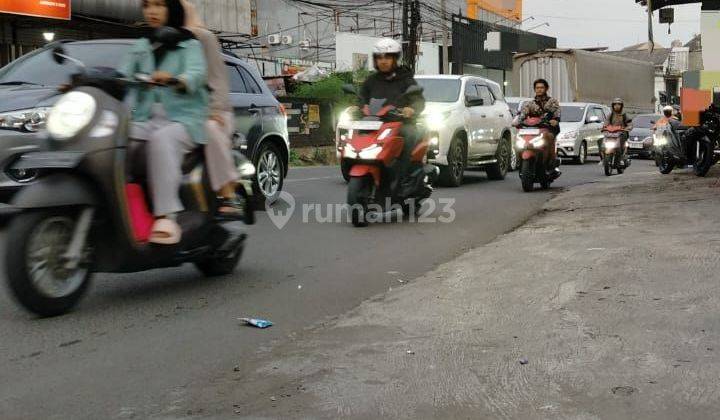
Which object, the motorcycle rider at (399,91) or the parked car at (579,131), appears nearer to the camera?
the motorcycle rider at (399,91)

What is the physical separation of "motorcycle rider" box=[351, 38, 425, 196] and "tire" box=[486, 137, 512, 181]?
722 centimetres

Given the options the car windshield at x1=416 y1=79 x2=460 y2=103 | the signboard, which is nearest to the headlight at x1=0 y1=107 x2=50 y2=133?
the car windshield at x1=416 y1=79 x2=460 y2=103

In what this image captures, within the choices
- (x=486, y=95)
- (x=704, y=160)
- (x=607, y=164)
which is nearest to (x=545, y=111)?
(x=486, y=95)

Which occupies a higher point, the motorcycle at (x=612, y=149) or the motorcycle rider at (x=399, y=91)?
the motorcycle rider at (x=399, y=91)

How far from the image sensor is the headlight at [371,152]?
8938 mm

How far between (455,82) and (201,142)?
10.3 meters

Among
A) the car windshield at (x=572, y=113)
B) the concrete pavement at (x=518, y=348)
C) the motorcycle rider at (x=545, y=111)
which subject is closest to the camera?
the concrete pavement at (x=518, y=348)

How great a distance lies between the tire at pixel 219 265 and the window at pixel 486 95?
→ 1053 cm

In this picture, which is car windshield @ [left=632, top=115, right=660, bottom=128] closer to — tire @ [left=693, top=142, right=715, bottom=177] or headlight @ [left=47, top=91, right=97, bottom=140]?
tire @ [left=693, top=142, right=715, bottom=177]

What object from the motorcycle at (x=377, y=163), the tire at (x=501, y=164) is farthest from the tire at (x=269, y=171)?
the tire at (x=501, y=164)

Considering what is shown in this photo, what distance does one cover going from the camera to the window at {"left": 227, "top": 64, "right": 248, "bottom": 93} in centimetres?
1031

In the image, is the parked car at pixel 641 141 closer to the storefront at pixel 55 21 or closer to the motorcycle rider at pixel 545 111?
the motorcycle rider at pixel 545 111

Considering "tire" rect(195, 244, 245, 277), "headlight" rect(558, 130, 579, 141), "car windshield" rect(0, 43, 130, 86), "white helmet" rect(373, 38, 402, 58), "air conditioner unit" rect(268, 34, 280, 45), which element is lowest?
"tire" rect(195, 244, 245, 277)

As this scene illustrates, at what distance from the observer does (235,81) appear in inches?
410
